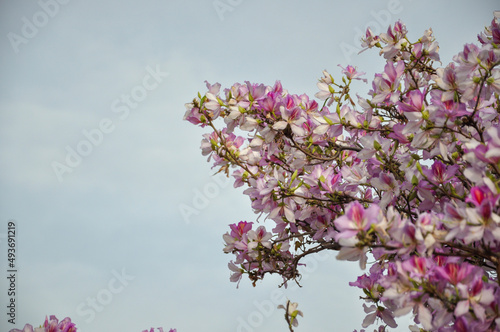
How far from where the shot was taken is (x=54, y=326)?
3.80m

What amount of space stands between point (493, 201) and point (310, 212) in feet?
5.05

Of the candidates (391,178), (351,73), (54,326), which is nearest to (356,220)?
(391,178)

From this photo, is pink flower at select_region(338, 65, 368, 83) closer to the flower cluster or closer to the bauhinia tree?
the bauhinia tree

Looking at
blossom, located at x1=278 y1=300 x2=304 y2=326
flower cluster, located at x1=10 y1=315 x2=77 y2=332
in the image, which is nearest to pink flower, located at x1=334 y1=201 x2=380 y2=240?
blossom, located at x1=278 y1=300 x2=304 y2=326

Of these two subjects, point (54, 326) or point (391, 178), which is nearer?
point (391, 178)

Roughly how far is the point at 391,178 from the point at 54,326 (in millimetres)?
3244

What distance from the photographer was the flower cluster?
3.70m

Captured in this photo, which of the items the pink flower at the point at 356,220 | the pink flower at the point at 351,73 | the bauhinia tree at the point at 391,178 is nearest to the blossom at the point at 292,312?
the bauhinia tree at the point at 391,178

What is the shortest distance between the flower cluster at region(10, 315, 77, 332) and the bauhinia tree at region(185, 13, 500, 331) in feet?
5.59

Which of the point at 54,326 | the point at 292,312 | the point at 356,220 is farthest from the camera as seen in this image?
the point at 54,326

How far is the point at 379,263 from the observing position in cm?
328

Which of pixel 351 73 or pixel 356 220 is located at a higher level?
pixel 351 73

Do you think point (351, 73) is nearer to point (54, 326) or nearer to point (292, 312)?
point (292, 312)

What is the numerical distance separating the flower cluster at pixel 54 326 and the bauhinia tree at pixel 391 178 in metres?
1.70
